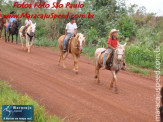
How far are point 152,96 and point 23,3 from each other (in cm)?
2435

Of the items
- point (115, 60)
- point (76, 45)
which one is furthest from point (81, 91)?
point (76, 45)

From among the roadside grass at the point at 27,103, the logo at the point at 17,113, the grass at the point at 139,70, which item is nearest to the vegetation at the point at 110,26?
the grass at the point at 139,70

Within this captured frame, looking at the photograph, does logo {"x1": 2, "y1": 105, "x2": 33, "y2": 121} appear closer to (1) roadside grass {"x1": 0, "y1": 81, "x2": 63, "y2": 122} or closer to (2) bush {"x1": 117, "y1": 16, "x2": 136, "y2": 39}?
(1) roadside grass {"x1": 0, "y1": 81, "x2": 63, "y2": 122}

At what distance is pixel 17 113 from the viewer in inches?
216

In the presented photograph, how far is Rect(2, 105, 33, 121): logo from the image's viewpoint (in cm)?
538

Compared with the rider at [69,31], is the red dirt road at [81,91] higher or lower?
lower

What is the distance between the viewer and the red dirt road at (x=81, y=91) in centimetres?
699

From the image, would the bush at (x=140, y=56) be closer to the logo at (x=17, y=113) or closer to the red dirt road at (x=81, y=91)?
the red dirt road at (x=81, y=91)

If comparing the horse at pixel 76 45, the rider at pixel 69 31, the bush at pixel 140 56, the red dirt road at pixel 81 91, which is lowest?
the red dirt road at pixel 81 91

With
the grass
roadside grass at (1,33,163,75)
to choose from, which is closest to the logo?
the grass

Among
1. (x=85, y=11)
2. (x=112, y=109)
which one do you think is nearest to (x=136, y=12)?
(x=85, y=11)

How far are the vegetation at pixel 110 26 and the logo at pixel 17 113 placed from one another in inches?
389

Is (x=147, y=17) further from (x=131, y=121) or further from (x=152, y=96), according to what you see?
(x=131, y=121)

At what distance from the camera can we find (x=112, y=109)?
24.4 ft
